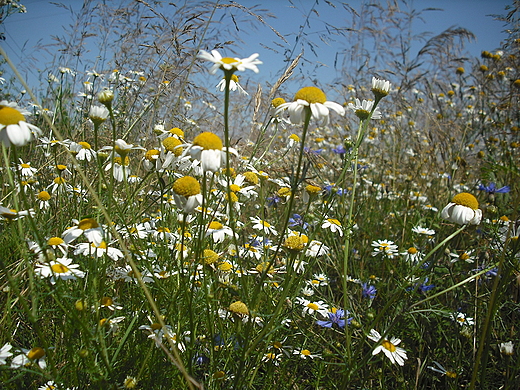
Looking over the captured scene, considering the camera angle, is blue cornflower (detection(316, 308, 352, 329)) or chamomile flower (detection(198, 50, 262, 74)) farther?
blue cornflower (detection(316, 308, 352, 329))

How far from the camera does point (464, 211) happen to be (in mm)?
1138

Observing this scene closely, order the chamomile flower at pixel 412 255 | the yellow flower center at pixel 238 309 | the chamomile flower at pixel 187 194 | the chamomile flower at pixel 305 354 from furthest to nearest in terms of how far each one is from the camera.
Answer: the chamomile flower at pixel 412 255 < the chamomile flower at pixel 305 354 < the yellow flower center at pixel 238 309 < the chamomile flower at pixel 187 194

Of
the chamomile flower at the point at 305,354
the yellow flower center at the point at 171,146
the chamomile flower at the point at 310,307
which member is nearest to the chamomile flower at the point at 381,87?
the yellow flower center at the point at 171,146

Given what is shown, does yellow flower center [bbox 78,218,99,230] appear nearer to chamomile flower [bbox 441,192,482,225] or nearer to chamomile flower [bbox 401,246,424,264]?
chamomile flower [bbox 441,192,482,225]

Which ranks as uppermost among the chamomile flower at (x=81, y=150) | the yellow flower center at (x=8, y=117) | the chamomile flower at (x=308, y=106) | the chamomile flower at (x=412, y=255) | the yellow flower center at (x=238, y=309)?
the chamomile flower at (x=308, y=106)

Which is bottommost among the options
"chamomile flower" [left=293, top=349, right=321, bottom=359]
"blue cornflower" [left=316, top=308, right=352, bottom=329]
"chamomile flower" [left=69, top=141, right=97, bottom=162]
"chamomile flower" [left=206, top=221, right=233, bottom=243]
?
"chamomile flower" [left=293, top=349, right=321, bottom=359]

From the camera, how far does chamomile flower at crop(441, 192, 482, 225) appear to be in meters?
1.13

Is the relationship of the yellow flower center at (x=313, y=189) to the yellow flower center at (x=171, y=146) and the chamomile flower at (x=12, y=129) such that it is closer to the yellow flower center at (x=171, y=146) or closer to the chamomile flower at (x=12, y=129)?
the yellow flower center at (x=171, y=146)

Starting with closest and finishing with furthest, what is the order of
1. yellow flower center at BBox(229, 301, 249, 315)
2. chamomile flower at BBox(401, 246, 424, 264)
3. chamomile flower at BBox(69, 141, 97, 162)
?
yellow flower center at BBox(229, 301, 249, 315) → chamomile flower at BBox(69, 141, 97, 162) → chamomile flower at BBox(401, 246, 424, 264)

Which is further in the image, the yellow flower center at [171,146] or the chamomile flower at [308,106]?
the yellow flower center at [171,146]

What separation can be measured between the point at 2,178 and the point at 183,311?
163 cm

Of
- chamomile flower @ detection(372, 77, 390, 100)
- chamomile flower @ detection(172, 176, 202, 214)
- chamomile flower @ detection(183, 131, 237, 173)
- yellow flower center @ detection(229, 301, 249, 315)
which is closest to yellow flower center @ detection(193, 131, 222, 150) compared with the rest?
chamomile flower @ detection(183, 131, 237, 173)

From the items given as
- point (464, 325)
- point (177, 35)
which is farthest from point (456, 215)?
point (177, 35)

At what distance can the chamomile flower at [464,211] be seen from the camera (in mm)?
1129
